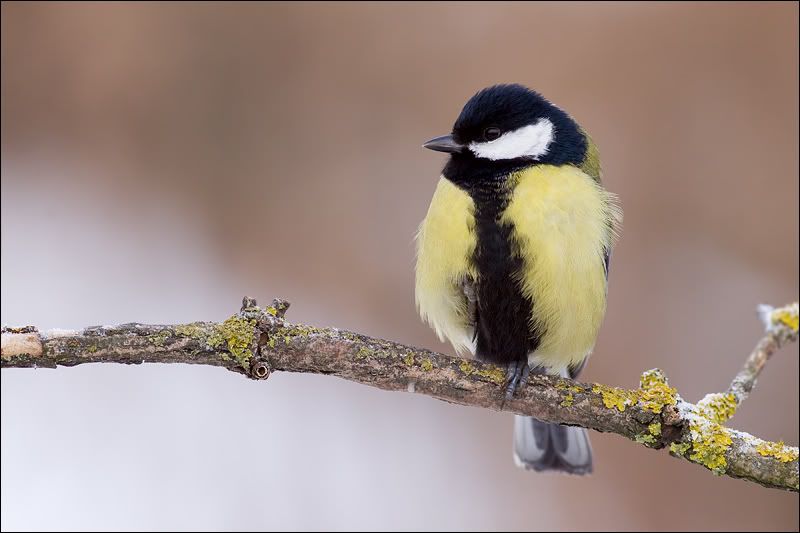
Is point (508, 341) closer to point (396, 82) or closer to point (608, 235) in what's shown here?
point (608, 235)

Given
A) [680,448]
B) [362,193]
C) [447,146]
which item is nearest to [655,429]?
[680,448]

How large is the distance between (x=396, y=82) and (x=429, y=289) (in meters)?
1.30

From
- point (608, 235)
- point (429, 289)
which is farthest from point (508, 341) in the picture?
point (608, 235)

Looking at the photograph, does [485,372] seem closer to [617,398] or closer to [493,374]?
[493,374]

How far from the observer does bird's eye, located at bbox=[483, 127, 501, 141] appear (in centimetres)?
203

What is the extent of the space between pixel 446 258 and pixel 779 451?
80cm

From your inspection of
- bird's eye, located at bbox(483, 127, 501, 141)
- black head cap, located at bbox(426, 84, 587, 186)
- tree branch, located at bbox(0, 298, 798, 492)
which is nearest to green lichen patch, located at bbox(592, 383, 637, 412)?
tree branch, located at bbox(0, 298, 798, 492)

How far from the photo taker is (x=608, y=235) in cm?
199

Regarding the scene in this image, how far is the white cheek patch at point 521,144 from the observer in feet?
6.54

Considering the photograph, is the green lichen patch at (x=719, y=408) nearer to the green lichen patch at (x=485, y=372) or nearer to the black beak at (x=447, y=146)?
the green lichen patch at (x=485, y=372)

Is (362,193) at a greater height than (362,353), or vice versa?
(362,193)

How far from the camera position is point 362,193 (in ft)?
10.1

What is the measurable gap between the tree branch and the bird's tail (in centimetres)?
58

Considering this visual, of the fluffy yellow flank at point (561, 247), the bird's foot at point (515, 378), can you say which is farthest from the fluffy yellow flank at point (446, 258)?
the bird's foot at point (515, 378)
